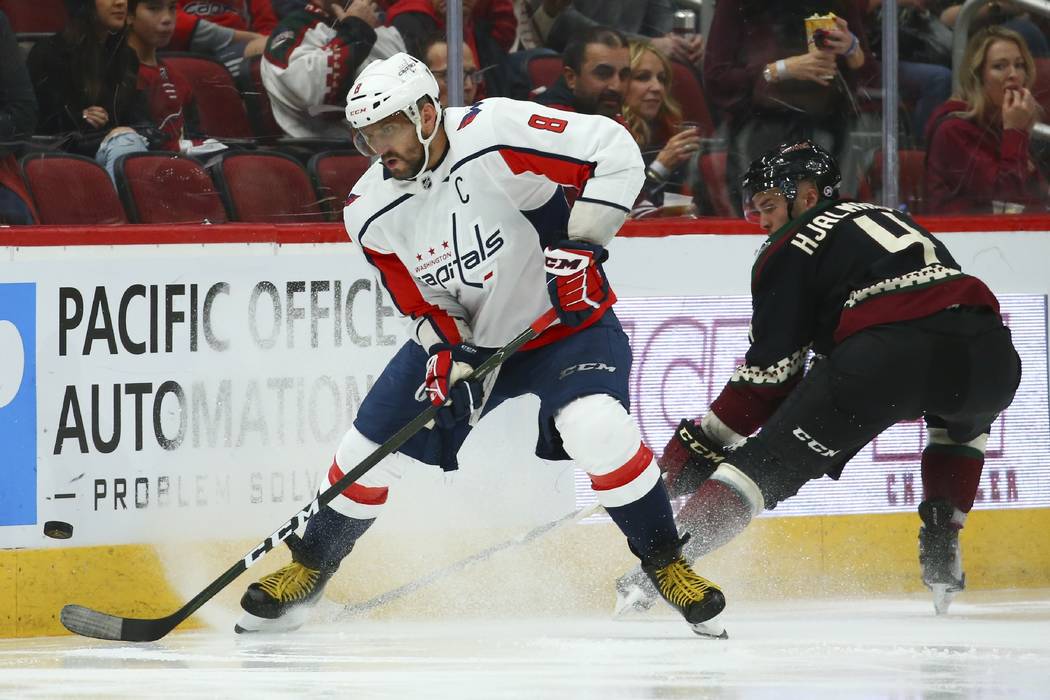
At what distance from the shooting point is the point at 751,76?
437 cm

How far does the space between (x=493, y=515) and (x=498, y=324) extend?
84 cm

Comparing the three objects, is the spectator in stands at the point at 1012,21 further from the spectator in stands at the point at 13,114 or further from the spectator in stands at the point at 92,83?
the spectator in stands at the point at 13,114

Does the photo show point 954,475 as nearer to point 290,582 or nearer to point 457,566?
point 457,566

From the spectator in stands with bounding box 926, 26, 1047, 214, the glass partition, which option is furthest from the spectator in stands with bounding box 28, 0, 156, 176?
the spectator in stands with bounding box 926, 26, 1047, 214

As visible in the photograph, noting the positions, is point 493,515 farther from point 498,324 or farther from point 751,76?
point 751,76

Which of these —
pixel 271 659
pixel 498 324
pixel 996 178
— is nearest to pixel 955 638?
pixel 498 324

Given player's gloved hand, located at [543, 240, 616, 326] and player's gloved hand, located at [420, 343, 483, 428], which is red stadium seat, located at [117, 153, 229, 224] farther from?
player's gloved hand, located at [543, 240, 616, 326]

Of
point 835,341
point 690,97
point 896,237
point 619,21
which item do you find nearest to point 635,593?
point 835,341

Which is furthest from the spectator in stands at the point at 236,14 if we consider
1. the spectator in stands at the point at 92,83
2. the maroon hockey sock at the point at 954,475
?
the maroon hockey sock at the point at 954,475

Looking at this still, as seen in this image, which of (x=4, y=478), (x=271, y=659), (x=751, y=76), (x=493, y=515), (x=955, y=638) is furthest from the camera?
(x=751, y=76)

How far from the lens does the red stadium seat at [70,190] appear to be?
377cm

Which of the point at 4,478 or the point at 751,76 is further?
the point at 751,76

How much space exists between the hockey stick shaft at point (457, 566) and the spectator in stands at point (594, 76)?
110 cm

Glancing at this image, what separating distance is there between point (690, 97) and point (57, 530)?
205 centimetres
